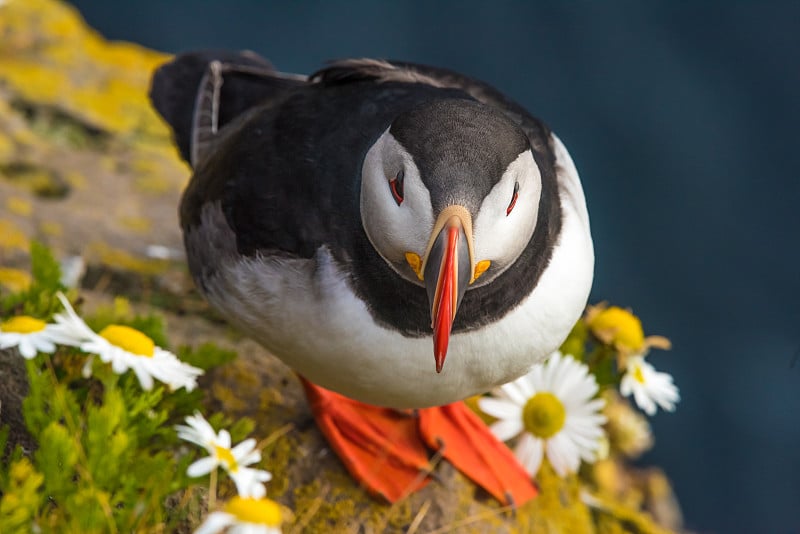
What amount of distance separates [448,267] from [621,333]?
1005 millimetres

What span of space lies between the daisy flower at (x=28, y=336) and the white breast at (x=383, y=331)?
0.44 meters

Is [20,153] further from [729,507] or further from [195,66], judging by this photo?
[729,507]

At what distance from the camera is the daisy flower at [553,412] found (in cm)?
229

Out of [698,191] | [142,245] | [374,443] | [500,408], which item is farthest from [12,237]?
[698,191]

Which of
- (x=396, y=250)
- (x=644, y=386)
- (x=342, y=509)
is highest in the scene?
(x=396, y=250)

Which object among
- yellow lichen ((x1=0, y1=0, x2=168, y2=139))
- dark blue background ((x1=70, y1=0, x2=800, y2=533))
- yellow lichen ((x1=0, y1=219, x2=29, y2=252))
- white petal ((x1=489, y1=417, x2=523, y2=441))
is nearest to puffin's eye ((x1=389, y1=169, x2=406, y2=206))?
white petal ((x1=489, y1=417, x2=523, y2=441))

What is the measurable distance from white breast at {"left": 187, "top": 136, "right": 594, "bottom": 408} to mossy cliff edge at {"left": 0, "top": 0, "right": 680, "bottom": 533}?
1.07 feet

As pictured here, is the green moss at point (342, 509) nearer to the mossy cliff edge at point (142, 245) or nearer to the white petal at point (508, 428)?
the mossy cliff edge at point (142, 245)

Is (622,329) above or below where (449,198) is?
below

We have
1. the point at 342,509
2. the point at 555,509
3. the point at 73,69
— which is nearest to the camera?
the point at 342,509

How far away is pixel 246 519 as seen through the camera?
50.6 inches

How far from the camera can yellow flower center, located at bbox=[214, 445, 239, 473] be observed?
1531 millimetres

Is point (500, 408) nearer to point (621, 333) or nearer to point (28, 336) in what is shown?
point (621, 333)

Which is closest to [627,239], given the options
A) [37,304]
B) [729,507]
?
[729,507]
